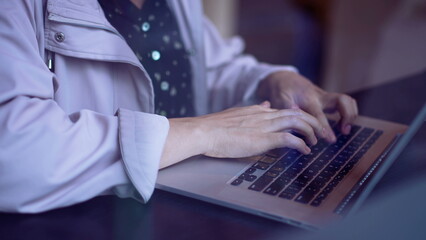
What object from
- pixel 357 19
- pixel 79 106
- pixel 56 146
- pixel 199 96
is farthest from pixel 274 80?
pixel 357 19

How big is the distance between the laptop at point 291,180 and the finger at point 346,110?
0.34 ft

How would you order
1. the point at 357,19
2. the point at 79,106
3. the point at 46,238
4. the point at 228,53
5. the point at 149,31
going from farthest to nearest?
1. the point at 357,19
2. the point at 228,53
3. the point at 149,31
4. the point at 79,106
5. the point at 46,238

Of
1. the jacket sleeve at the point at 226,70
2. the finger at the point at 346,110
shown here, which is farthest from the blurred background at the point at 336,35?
the finger at the point at 346,110

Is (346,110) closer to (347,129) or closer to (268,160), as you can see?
(347,129)

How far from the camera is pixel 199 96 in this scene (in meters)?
1.00

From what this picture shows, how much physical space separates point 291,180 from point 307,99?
0.93 feet

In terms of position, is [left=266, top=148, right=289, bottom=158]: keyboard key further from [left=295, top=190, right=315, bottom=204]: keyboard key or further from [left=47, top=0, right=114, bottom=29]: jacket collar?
[left=47, top=0, right=114, bottom=29]: jacket collar

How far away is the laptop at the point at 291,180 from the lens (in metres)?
0.50

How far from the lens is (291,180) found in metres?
0.56

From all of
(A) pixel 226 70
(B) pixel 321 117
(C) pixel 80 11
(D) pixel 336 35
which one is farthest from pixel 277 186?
(D) pixel 336 35

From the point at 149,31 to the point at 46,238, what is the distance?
0.45 metres

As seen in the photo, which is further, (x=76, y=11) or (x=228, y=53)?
(x=228, y=53)

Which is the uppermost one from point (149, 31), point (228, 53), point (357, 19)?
point (149, 31)

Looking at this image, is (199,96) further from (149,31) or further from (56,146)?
(56,146)
